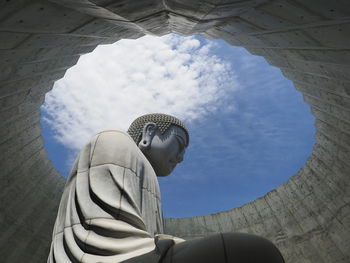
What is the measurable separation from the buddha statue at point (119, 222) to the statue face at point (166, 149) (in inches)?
21.8

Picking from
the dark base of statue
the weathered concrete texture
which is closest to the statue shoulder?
the weathered concrete texture

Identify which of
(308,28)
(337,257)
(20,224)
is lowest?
(337,257)

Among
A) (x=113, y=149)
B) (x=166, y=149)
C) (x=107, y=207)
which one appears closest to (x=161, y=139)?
(x=166, y=149)

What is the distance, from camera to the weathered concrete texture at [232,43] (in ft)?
6.84

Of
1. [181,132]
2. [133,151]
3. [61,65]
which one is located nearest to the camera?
[133,151]

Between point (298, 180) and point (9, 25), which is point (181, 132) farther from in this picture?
point (298, 180)

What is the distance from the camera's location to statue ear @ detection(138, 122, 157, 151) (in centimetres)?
388

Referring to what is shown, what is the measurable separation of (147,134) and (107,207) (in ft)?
6.25

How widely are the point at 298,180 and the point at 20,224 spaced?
21.5 feet

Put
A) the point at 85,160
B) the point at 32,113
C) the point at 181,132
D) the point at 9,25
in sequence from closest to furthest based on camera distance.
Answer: the point at 9,25
the point at 85,160
the point at 181,132
the point at 32,113

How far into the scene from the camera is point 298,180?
21.4ft

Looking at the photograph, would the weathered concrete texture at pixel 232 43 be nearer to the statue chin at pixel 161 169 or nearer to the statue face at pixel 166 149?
the statue face at pixel 166 149

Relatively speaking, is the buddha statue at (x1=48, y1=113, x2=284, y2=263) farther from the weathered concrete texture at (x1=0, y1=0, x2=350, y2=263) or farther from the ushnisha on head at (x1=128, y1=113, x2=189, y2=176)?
the weathered concrete texture at (x1=0, y1=0, x2=350, y2=263)

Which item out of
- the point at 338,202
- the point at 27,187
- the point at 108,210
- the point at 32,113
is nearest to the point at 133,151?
the point at 108,210
